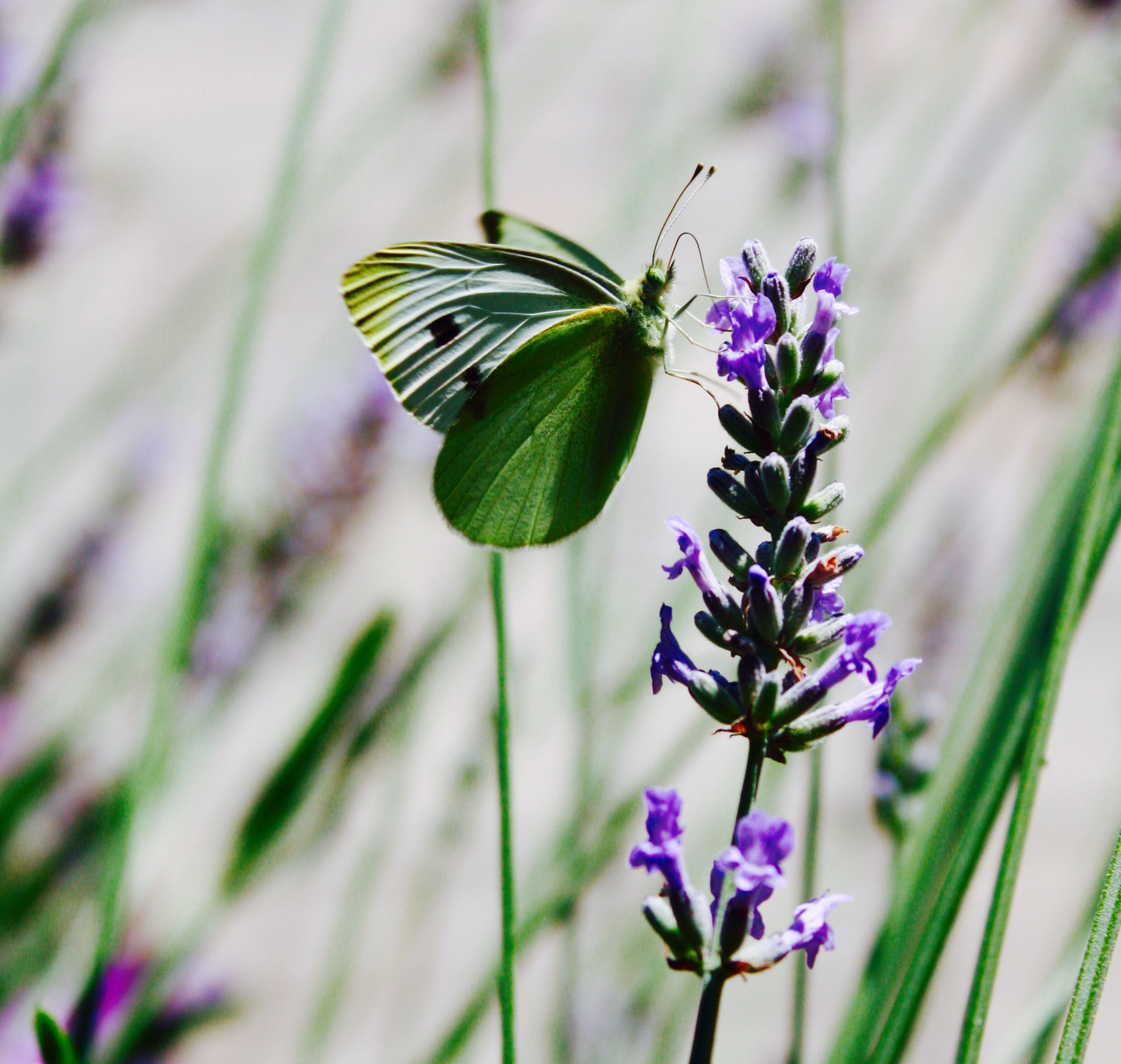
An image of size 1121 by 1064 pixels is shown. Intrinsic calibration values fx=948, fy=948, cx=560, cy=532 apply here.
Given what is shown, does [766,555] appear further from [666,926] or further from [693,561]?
[666,926]

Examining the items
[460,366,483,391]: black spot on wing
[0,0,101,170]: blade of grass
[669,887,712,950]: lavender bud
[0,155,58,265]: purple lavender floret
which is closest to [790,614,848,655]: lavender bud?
[669,887,712,950]: lavender bud

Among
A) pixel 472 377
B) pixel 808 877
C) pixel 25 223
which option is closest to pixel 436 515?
pixel 25 223

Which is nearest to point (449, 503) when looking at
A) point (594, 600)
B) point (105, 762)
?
point (594, 600)

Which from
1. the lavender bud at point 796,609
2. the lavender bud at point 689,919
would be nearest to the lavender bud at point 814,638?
the lavender bud at point 796,609

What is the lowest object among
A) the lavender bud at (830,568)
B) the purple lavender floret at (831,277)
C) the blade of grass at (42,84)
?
the lavender bud at (830,568)

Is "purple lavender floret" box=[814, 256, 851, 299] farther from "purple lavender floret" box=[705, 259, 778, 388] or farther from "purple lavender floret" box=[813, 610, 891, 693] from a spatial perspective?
"purple lavender floret" box=[813, 610, 891, 693]

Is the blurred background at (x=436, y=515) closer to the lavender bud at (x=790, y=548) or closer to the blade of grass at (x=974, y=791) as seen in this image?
the blade of grass at (x=974, y=791)

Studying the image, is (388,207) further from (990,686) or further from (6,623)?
(990,686)
